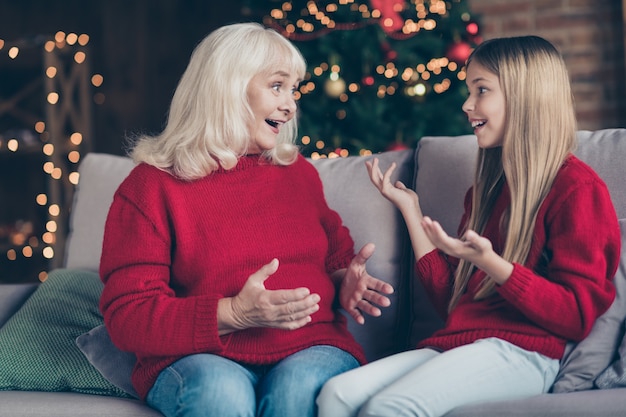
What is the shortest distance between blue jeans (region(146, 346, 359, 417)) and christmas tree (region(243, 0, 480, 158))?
5.42ft

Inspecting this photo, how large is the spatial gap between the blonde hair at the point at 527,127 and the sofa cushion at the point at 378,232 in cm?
28

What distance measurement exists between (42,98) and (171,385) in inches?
141

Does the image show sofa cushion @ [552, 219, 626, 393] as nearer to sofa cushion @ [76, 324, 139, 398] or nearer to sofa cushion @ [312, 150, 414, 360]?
sofa cushion @ [312, 150, 414, 360]

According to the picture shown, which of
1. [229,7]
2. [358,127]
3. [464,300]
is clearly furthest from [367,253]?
[229,7]

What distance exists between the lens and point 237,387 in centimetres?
158

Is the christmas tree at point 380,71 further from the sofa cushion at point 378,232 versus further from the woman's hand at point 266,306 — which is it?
the woman's hand at point 266,306

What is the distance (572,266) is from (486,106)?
41 cm

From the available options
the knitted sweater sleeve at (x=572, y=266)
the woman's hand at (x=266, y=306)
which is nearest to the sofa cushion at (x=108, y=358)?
the woman's hand at (x=266, y=306)

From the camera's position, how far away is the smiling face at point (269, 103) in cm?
188

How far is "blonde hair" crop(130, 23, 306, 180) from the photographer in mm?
1830

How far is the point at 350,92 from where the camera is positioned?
3.31 meters

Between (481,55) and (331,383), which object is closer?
(331,383)

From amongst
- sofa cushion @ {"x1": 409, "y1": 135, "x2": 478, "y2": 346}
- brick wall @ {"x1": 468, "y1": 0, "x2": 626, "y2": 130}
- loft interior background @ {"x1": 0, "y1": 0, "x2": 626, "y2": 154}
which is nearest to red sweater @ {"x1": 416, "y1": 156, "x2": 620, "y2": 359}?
sofa cushion @ {"x1": 409, "y1": 135, "x2": 478, "y2": 346}

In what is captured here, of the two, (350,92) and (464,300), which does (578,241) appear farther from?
(350,92)
